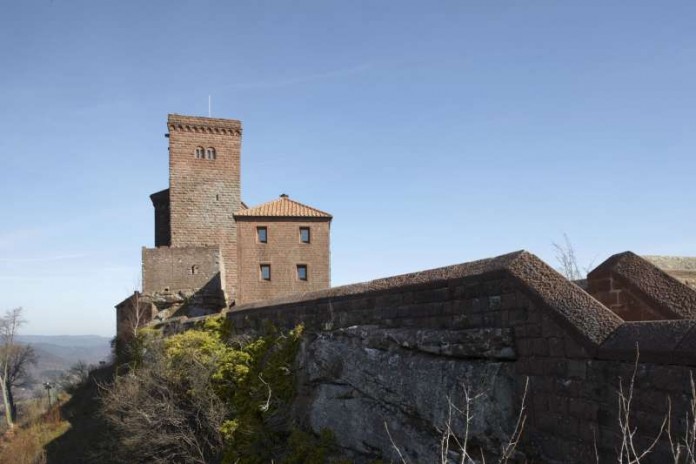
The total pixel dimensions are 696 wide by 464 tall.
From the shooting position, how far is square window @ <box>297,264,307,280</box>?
96.5 ft

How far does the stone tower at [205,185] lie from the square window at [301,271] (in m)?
4.56

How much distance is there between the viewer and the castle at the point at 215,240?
27.4 m

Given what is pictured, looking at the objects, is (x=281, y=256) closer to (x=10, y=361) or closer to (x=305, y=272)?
(x=305, y=272)

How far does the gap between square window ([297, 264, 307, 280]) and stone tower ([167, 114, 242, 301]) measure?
15.0ft

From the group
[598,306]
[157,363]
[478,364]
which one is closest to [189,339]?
[157,363]

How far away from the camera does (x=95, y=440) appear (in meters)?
16.8

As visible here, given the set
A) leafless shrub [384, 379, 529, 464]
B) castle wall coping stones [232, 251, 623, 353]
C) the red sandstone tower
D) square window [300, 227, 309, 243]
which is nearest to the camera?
castle wall coping stones [232, 251, 623, 353]

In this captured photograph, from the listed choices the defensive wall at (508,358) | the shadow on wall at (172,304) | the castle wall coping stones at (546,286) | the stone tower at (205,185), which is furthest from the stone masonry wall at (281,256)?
the castle wall coping stones at (546,286)

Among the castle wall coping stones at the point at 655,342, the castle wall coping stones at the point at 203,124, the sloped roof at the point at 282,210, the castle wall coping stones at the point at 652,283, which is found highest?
the castle wall coping stones at the point at 203,124

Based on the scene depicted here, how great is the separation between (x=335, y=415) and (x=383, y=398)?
1.15m

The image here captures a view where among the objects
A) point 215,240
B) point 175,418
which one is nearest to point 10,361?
point 215,240

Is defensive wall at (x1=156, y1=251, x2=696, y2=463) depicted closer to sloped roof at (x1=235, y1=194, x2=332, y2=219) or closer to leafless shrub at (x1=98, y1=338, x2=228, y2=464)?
leafless shrub at (x1=98, y1=338, x2=228, y2=464)

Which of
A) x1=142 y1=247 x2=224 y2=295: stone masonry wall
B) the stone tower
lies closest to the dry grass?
x1=142 y1=247 x2=224 y2=295: stone masonry wall

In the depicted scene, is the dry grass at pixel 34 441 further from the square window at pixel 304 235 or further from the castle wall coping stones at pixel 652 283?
the castle wall coping stones at pixel 652 283
